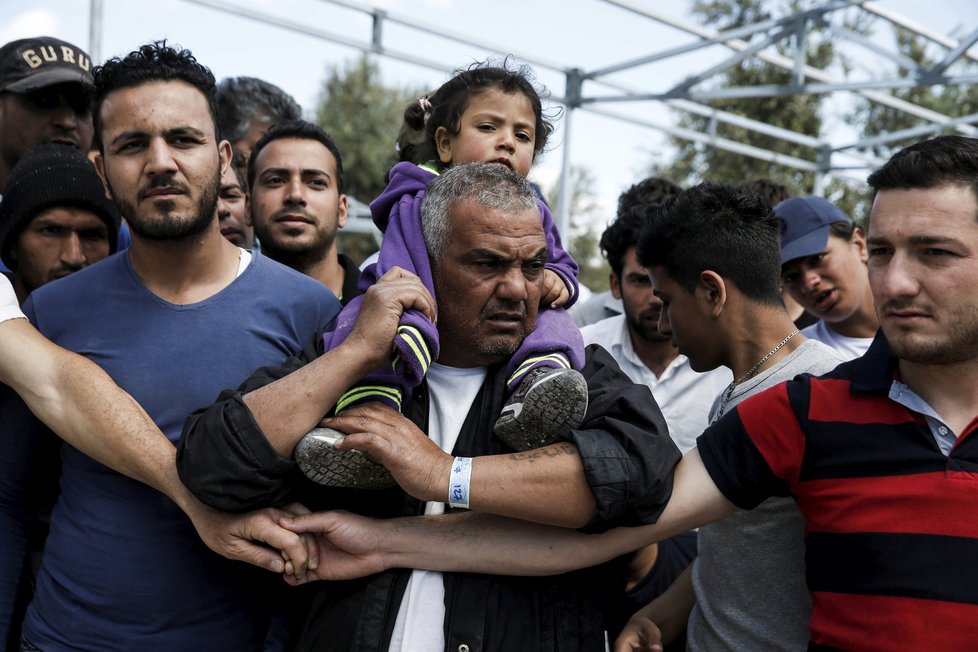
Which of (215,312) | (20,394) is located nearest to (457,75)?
(215,312)

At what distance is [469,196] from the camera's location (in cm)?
230

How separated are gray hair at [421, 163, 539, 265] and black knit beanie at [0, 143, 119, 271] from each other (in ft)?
4.45

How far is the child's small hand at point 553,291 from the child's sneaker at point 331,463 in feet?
2.37

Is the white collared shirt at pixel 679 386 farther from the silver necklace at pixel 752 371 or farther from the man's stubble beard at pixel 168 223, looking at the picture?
the man's stubble beard at pixel 168 223

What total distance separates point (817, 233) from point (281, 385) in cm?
295

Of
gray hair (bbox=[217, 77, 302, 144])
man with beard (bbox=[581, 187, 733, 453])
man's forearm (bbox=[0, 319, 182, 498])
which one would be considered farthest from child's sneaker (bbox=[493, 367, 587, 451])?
gray hair (bbox=[217, 77, 302, 144])

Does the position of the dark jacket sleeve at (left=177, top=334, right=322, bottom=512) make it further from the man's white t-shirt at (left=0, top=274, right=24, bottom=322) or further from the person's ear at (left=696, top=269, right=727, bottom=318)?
the person's ear at (left=696, top=269, right=727, bottom=318)

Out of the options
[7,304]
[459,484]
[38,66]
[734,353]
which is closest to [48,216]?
[7,304]

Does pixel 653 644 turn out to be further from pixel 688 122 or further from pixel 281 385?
pixel 688 122

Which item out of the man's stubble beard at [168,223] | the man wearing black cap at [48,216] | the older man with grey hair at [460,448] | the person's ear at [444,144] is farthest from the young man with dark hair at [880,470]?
the man wearing black cap at [48,216]

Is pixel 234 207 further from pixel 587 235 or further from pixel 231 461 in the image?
pixel 587 235

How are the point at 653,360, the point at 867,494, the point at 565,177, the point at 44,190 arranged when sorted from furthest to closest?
the point at 565,177, the point at 653,360, the point at 44,190, the point at 867,494

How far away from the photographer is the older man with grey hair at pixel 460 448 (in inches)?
77.9

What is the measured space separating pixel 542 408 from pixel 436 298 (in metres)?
0.48
